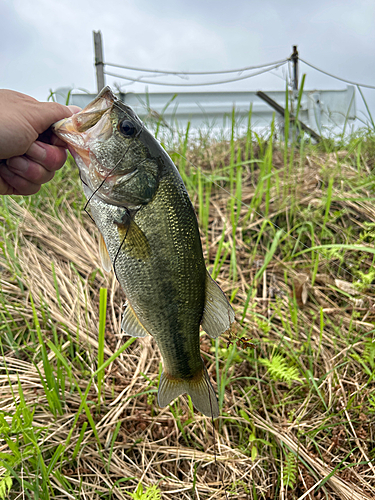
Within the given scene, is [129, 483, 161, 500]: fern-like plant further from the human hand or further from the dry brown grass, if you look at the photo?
the human hand

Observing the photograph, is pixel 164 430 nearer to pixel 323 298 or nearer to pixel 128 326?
pixel 128 326

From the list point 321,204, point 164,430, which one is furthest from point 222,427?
point 321,204

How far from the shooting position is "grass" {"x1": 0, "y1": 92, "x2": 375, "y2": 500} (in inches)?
72.0

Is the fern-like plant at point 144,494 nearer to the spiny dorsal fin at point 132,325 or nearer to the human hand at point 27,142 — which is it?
the spiny dorsal fin at point 132,325

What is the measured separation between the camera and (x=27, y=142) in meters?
1.35

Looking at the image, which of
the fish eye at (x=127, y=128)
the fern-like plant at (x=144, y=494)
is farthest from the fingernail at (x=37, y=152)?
the fern-like plant at (x=144, y=494)

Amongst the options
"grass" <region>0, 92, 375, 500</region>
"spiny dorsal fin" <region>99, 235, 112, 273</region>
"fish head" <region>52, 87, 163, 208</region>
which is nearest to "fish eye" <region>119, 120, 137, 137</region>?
"fish head" <region>52, 87, 163, 208</region>

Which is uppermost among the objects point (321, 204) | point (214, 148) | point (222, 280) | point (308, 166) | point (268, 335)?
point (214, 148)

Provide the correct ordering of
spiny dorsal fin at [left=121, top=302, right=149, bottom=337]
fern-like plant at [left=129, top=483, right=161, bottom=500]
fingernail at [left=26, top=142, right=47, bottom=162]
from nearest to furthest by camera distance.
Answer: spiny dorsal fin at [left=121, top=302, right=149, bottom=337] → fingernail at [left=26, top=142, right=47, bottom=162] → fern-like plant at [left=129, top=483, right=161, bottom=500]

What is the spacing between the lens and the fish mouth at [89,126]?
115 centimetres

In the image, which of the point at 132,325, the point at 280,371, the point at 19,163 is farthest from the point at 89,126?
the point at 280,371

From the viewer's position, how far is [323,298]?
108 inches

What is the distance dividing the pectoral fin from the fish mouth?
60cm

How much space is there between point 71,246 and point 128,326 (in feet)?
6.29
